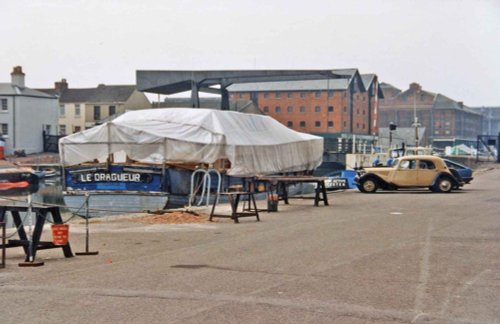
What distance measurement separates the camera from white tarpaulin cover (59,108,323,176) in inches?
1189

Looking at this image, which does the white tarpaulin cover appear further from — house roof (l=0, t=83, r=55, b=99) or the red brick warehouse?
the red brick warehouse

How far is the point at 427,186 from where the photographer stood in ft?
109

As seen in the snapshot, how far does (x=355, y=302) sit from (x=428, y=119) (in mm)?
143440

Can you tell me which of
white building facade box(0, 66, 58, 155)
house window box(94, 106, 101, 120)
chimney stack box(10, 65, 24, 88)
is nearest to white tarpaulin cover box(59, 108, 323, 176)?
white building facade box(0, 66, 58, 155)

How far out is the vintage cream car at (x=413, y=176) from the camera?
3300cm

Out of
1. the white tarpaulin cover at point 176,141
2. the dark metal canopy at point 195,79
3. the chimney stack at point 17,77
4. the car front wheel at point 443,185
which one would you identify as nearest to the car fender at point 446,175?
the car front wheel at point 443,185

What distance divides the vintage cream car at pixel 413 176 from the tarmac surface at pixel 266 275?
14.2 metres

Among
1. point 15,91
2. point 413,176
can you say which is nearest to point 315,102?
point 15,91

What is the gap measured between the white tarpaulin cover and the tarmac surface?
11.5 meters

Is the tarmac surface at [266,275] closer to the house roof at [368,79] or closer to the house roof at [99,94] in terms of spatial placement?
the house roof at [99,94]

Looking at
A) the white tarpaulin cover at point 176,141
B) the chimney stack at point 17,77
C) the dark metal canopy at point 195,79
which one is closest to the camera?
the white tarpaulin cover at point 176,141

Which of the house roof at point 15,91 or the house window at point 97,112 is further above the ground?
the house roof at point 15,91

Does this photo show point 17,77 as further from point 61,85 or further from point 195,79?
point 195,79

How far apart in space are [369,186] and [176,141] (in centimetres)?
963
